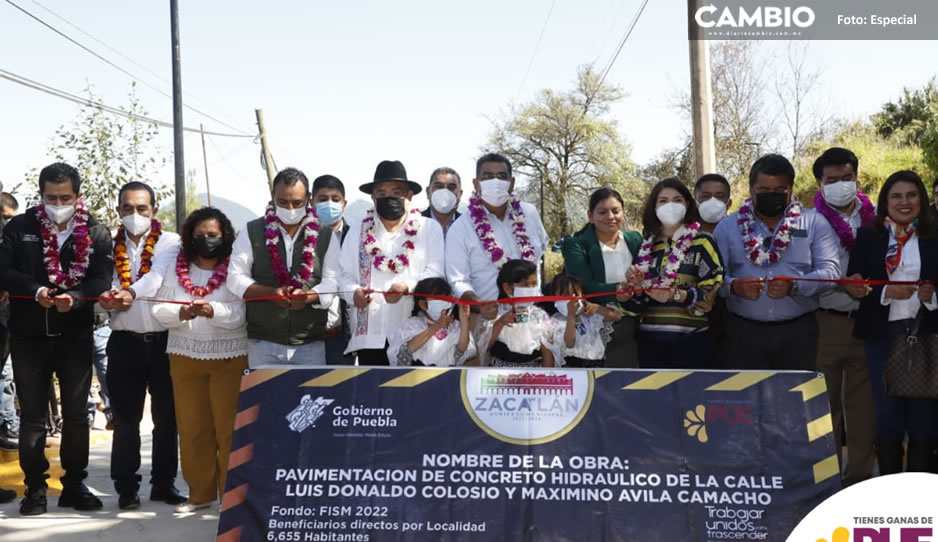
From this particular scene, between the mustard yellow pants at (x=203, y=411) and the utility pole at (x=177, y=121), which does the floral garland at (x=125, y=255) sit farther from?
the utility pole at (x=177, y=121)

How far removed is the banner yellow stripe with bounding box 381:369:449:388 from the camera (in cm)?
411

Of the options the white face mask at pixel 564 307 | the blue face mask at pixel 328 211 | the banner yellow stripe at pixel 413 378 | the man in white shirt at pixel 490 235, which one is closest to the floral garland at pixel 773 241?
the white face mask at pixel 564 307

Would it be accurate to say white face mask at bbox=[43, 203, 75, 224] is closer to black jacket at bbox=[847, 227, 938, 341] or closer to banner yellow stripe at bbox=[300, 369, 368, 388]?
banner yellow stripe at bbox=[300, 369, 368, 388]

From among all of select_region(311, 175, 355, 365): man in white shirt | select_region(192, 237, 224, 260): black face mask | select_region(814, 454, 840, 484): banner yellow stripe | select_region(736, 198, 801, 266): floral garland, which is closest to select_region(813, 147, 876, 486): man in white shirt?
select_region(736, 198, 801, 266): floral garland

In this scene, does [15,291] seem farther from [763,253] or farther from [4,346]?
[763,253]

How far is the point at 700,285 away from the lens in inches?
196

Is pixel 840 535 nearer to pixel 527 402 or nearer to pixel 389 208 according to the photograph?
pixel 527 402

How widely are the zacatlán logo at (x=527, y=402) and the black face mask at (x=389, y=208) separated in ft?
5.92

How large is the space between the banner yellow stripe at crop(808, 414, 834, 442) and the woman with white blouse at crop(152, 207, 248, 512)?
3.58 meters

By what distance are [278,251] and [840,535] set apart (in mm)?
3723

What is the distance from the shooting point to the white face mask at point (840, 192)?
5609mm

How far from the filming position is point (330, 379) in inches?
162

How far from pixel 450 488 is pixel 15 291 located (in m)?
3.58

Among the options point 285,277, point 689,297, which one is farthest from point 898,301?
point 285,277
